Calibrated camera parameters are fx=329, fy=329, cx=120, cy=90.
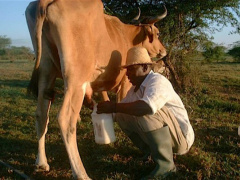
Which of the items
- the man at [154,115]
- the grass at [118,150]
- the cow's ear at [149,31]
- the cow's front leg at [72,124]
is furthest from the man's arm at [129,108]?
the cow's ear at [149,31]

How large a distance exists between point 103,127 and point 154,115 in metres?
0.64

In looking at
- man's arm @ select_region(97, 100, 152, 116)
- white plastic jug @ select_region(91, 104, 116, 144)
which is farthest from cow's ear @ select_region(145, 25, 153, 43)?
man's arm @ select_region(97, 100, 152, 116)

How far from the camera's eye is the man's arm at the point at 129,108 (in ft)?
10.9

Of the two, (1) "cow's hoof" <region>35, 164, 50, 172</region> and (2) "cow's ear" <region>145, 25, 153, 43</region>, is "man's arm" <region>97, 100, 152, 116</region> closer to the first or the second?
(1) "cow's hoof" <region>35, 164, 50, 172</region>

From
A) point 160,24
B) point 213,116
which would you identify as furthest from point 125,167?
point 160,24

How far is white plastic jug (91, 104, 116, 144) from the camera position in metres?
3.82

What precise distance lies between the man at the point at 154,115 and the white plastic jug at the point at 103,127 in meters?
0.17

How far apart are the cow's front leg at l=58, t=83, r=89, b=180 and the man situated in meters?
0.30

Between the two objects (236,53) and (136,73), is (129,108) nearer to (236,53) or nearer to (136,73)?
(136,73)

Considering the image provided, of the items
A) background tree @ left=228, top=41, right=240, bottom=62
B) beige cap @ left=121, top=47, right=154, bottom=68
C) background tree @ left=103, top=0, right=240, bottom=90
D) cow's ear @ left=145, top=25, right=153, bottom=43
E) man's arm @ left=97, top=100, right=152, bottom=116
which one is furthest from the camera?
background tree @ left=228, top=41, right=240, bottom=62

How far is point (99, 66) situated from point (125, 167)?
131 centimetres

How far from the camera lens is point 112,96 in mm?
8383

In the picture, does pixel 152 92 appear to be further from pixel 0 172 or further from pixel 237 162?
pixel 0 172

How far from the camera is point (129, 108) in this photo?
3.41m
